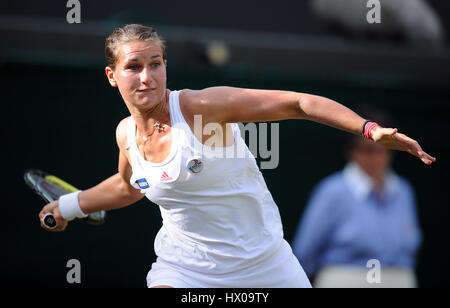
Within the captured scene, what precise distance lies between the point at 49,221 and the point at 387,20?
3554mm

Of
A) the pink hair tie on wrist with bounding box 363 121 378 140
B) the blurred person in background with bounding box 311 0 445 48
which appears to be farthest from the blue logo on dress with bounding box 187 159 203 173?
the blurred person in background with bounding box 311 0 445 48

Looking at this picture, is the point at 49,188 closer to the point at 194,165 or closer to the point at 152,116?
the point at 152,116

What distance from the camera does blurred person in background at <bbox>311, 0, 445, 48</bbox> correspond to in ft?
20.1

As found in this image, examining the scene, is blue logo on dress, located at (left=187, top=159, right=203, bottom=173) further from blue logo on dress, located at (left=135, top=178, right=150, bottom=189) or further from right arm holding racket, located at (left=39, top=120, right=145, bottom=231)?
right arm holding racket, located at (left=39, top=120, right=145, bottom=231)

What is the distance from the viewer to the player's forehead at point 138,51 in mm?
3168

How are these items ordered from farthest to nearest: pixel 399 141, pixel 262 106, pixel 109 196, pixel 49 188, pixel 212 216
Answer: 1. pixel 49 188
2. pixel 109 196
3. pixel 212 216
4. pixel 262 106
5. pixel 399 141

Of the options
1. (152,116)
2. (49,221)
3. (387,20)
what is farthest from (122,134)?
(387,20)

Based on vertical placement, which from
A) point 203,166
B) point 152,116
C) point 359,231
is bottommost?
point 359,231

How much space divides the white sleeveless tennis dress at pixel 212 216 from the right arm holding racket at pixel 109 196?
0.28m

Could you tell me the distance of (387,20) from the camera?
A: 6.18 meters

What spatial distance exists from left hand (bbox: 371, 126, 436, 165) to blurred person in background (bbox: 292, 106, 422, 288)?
1.77 m
